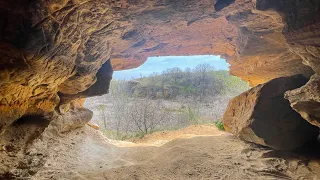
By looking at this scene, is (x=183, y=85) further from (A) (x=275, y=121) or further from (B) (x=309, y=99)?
(B) (x=309, y=99)

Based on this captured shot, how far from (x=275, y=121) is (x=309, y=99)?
1.43 meters

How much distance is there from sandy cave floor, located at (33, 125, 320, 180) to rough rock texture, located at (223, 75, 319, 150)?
0.31 m

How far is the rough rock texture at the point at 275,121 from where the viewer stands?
4953 mm

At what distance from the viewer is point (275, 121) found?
5082mm

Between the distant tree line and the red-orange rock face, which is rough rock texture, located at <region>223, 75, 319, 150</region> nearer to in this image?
→ the red-orange rock face

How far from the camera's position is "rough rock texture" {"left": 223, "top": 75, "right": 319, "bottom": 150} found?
195 inches

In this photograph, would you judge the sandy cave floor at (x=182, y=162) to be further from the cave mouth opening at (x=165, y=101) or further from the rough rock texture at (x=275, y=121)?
the cave mouth opening at (x=165, y=101)

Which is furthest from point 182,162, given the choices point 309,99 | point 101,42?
point 101,42

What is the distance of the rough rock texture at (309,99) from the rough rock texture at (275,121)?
3.29 ft

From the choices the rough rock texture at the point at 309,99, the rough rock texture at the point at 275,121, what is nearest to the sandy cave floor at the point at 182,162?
the rough rock texture at the point at 275,121

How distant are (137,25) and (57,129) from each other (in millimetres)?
3766

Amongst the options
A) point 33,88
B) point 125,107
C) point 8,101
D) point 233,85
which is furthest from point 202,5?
point 233,85

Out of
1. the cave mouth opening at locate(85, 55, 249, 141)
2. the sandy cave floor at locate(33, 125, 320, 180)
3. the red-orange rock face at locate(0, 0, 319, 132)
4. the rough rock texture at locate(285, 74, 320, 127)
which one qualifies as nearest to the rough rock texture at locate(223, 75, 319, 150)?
the sandy cave floor at locate(33, 125, 320, 180)

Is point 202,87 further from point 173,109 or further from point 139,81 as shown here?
point 139,81
